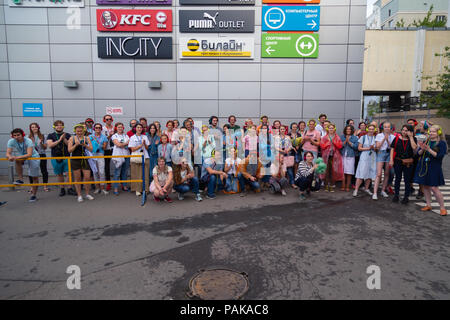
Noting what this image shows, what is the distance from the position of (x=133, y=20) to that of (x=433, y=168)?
11.1m

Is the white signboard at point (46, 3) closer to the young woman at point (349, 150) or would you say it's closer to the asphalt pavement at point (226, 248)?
the asphalt pavement at point (226, 248)

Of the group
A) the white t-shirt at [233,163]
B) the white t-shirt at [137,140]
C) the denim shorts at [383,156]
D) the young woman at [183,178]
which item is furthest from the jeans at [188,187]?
the denim shorts at [383,156]

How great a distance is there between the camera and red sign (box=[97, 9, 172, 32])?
1011 centimetres

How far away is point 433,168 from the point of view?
6035mm

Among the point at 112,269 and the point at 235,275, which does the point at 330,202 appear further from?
the point at 112,269

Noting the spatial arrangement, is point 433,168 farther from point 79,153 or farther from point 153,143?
point 79,153

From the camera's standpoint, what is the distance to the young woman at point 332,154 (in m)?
8.09

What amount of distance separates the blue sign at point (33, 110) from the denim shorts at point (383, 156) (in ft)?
41.1

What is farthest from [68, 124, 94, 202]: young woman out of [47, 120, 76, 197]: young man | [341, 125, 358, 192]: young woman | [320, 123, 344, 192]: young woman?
[341, 125, 358, 192]: young woman

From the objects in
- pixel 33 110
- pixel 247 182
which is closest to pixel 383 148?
pixel 247 182

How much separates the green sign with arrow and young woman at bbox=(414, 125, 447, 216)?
5.78 metres

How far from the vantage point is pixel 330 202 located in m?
6.91

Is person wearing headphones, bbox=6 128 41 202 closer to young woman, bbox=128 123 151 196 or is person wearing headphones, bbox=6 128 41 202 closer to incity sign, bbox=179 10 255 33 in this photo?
young woman, bbox=128 123 151 196
